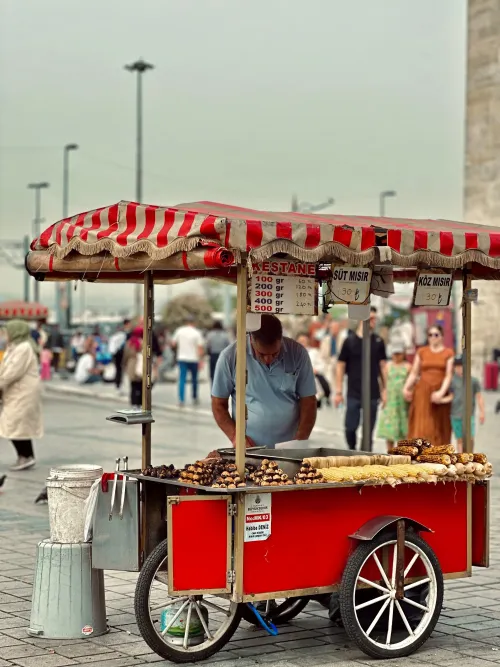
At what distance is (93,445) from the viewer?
1756cm

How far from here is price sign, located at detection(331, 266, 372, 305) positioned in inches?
264

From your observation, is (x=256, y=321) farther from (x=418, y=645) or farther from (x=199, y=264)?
(x=418, y=645)

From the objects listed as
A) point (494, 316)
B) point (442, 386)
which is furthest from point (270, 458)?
point (494, 316)

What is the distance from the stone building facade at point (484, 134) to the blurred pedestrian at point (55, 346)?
44.2 ft

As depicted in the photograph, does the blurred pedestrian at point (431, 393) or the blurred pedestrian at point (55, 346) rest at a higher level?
the blurred pedestrian at point (55, 346)

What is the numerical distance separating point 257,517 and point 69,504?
119 centimetres

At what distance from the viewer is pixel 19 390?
13805 millimetres

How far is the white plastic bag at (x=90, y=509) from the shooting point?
21.3 feet

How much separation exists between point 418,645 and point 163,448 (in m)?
10.9

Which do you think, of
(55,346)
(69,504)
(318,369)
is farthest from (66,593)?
(55,346)

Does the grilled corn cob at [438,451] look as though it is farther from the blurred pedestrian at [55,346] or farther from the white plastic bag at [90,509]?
the blurred pedestrian at [55,346]

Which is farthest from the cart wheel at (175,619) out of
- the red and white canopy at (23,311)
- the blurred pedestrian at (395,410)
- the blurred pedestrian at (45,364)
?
the red and white canopy at (23,311)

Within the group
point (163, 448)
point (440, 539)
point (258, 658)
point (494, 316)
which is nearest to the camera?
point (258, 658)

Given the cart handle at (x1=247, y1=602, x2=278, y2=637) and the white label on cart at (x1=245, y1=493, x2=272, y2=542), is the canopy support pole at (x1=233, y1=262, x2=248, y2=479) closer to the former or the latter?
the white label on cart at (x1=245, y1=493, x2=272, y2=542)
